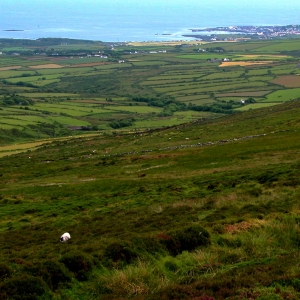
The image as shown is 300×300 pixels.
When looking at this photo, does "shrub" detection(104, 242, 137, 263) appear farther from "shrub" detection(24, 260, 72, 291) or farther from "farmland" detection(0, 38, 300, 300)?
"shrub" detection(24, 260, 72, 291)

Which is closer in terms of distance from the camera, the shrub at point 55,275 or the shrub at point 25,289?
the shrub at point 25,289

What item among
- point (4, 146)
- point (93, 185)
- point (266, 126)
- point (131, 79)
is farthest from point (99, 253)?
point (131, 79)

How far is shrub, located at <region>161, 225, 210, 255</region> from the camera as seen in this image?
18344mm

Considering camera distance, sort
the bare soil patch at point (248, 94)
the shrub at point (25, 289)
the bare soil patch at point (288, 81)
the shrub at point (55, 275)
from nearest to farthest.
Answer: the shrub at point (25, 289) → the shrub at point (55, 275) → the bare soil patch at point (248, 94) → the bare soil patch at point (288, 81)

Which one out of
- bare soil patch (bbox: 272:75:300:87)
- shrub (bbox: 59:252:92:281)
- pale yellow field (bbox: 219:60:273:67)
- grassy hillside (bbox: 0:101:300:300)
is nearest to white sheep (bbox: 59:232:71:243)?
grassy hillside (bbox: 0:101:300:300)

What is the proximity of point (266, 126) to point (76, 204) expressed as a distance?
37.5 metres

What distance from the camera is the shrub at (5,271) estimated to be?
15945 mm

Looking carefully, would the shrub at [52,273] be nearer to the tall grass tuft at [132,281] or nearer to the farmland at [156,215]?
the farmland at [156,215]

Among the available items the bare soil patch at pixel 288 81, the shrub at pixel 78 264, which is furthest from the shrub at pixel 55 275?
the bare soil patch at pixel 288 81

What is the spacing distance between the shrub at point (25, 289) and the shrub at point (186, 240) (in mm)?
5153

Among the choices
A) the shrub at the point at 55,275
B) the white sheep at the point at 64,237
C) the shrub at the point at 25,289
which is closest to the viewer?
the shrub at the point at 25,289

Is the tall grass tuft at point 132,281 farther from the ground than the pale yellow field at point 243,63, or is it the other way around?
the pale yellow field at point 243,63

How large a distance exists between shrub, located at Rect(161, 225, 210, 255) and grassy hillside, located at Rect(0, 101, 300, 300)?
0.04m

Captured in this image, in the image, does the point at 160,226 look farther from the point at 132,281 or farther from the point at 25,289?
the point at 25,289
